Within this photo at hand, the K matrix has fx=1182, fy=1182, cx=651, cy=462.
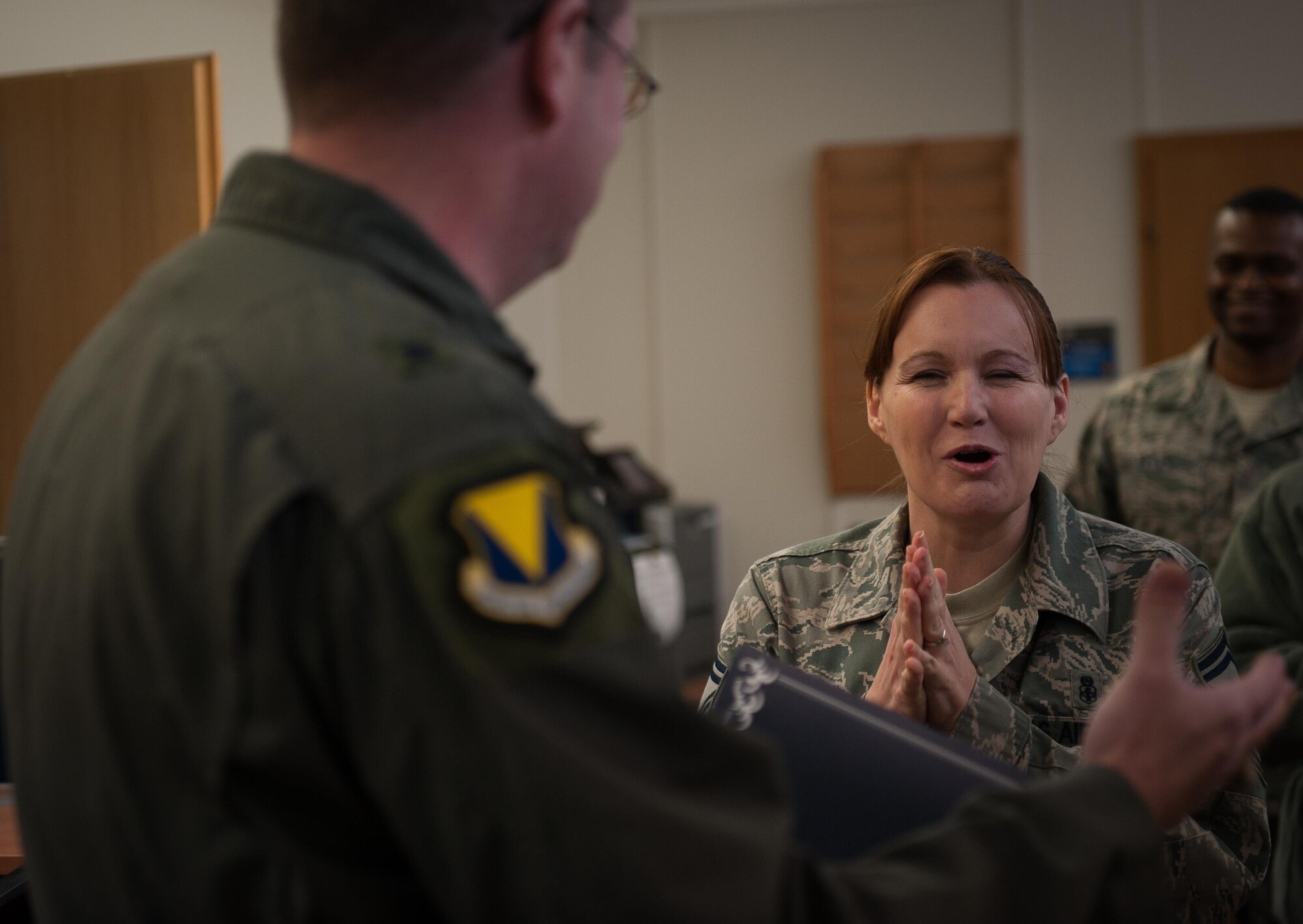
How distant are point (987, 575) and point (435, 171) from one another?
1084 millimetres

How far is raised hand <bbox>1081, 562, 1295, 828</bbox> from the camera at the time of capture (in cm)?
85

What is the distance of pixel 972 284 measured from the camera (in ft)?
5.40

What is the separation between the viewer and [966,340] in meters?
1.61

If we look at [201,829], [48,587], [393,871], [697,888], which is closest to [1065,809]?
[697,888]

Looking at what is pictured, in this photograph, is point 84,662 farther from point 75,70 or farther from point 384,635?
point 75,70

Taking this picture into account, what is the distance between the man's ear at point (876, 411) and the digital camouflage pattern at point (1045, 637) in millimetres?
124

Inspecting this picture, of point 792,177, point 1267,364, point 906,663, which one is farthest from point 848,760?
point 792,177

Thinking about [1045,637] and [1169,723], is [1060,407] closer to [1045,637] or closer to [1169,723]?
[1045,637]

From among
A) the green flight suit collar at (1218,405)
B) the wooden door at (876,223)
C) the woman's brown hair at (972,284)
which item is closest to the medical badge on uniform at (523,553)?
the woman's brown hair at (972,284)

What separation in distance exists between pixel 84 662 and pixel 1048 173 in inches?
224

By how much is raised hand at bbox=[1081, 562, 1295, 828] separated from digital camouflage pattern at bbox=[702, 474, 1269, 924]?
0.47 meters

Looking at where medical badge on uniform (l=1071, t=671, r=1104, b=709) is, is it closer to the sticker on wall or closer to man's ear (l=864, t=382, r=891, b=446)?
man's ear (l=864, t=382, r=891, b=446)

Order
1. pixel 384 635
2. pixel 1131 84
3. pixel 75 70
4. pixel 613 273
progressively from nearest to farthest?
pixel 384 635
pixel 75 70
pixel 1131 84
pixel 613 273

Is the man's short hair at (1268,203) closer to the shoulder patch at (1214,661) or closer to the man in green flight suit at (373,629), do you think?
the shoulder patch at (1214,661)
